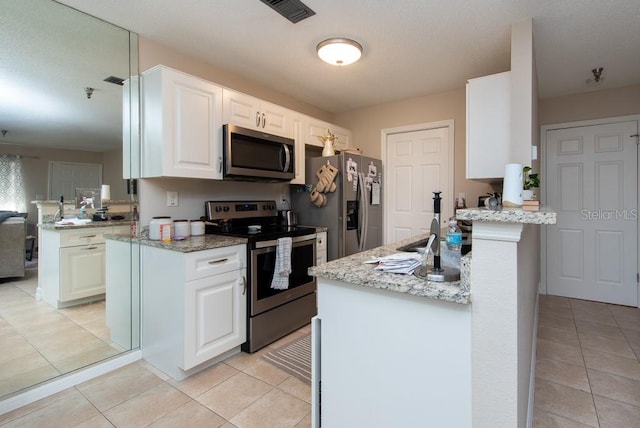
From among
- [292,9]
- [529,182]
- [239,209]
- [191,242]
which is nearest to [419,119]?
[529,182]

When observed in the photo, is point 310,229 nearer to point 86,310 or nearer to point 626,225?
point 86,310

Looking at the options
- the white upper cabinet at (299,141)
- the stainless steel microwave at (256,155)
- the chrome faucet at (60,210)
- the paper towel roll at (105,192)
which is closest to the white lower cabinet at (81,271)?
the chrome faucet at (60,210)

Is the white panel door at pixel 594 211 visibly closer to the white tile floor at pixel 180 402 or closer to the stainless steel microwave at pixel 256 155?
the stainless steel microwave at pixel 256 155

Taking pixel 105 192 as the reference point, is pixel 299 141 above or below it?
above

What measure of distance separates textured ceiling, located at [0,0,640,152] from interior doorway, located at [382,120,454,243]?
1.94 ft

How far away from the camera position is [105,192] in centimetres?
225

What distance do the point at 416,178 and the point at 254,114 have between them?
202 centimetres

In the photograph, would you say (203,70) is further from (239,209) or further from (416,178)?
(416,178)

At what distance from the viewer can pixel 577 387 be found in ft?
6.42

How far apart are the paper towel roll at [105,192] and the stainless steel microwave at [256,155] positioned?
0.81 meters

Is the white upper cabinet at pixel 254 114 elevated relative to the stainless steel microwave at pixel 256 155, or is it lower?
elevated

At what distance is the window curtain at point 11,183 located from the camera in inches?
71.7

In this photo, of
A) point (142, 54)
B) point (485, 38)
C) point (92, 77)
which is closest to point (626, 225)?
point (485, 38)

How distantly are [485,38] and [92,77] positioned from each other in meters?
2.79
